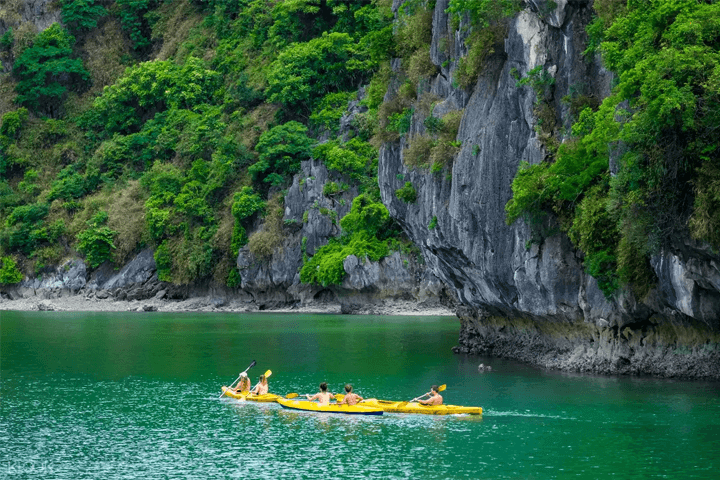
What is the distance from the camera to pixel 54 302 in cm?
8300

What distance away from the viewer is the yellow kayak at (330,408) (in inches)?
1106

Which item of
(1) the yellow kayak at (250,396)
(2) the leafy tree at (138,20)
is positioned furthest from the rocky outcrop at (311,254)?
(1) the yellow kayak at (250,396)

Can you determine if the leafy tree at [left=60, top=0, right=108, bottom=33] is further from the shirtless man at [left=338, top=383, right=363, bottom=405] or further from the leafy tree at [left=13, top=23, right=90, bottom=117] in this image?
the shirtless man at [left=338, top=383, right=363, bottom=405]

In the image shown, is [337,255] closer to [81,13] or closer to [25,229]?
[25,229]

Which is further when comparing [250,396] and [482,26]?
[482,26]

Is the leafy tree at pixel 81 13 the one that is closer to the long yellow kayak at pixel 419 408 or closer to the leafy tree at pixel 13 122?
the leafy tree at pixel 13 122

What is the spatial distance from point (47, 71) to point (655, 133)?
84.9m

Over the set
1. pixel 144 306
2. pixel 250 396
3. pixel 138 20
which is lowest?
pixel 250 396

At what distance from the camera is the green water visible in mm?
21953

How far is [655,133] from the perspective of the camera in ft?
85.5

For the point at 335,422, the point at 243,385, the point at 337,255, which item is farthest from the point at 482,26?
the point at 337,255

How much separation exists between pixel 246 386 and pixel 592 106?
1636cm

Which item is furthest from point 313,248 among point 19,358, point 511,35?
point 511,35

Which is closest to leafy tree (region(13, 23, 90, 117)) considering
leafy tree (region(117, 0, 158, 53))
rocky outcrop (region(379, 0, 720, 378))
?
leafy tree (region(117, 0, 158, 53))
